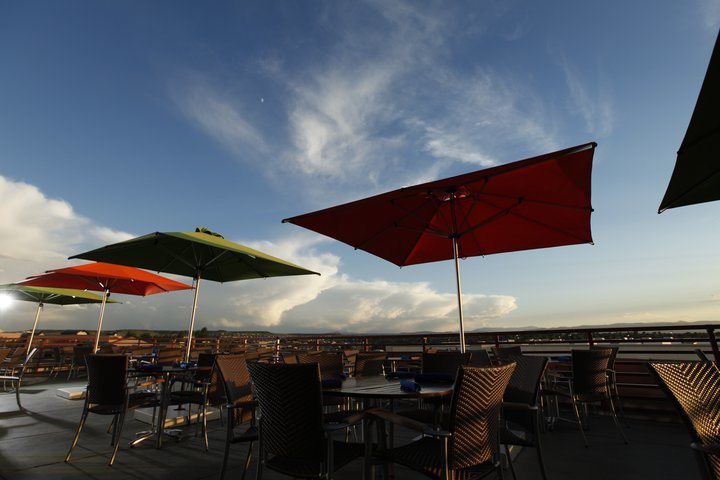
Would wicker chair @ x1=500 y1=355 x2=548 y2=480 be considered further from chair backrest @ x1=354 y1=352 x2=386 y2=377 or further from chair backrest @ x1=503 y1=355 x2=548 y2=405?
chair backrest @ x1=354 y1=352 x2=386 y2=377

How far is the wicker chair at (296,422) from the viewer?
1.68m

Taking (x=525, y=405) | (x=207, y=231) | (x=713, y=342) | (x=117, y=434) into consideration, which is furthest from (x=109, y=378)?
(x=713, y=342)

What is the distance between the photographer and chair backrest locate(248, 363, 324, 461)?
5.55ft

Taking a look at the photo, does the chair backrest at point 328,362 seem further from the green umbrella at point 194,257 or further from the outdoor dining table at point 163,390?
the green umbrella at point 194,257

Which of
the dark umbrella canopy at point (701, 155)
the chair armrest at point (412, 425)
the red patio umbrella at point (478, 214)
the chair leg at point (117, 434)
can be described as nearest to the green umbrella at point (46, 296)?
the chair leg at point (117, 434)

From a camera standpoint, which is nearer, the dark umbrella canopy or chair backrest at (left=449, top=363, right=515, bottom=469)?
chair backrest at (left=449, top=363, right=515, bottom=469)

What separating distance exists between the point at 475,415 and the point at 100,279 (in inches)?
305

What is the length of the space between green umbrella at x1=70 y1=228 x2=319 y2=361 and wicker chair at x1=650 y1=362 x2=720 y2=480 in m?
3.96

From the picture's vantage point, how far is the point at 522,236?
4.32m

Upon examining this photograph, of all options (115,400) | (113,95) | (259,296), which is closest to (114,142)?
(113,95)

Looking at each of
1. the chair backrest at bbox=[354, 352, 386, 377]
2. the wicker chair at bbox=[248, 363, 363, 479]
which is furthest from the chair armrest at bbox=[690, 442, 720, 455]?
the chair backrest at bbox=[354, 352, 386, 377]

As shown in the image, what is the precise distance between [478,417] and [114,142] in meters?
10.8

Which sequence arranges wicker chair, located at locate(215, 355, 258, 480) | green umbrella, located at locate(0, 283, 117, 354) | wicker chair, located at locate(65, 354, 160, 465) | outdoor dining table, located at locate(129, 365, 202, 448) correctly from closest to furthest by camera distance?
wicker chair, located at locate(215, 355, 258, 480) → wicker chair, located at locate(65, 354, 160, 465) → outdoor dining table, located at locate(129, 365, 202, 448) → green umbrella, located at locate(0, 283, 117, 354)

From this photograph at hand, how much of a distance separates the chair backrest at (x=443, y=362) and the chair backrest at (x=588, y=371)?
4.53ft
